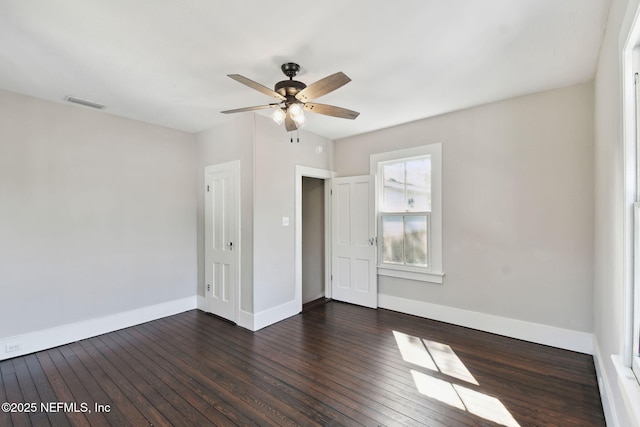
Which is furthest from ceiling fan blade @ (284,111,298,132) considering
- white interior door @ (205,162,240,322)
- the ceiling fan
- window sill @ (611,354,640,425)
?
window sill @ (611,354,640,425)

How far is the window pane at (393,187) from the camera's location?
4.08 m

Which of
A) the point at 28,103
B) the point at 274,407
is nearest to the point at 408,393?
the point at 274,407

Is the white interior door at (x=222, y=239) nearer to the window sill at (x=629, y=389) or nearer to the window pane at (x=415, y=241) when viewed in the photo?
the window pane at (x=415, y=241)

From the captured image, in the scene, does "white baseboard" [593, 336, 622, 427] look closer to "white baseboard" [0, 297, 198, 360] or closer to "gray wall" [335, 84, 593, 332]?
"gray wall" [335, 84, 593, 332]

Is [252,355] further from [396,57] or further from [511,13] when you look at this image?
[511,13]

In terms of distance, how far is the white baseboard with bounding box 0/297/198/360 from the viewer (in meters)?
2.88

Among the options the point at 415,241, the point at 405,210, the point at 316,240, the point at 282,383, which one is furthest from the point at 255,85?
the point at 316,240

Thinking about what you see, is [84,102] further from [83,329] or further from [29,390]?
[29,390]

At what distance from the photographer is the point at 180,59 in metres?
2.33

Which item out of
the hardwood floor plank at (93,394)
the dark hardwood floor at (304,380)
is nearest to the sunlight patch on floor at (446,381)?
the dark hardwood floor at (304,380)

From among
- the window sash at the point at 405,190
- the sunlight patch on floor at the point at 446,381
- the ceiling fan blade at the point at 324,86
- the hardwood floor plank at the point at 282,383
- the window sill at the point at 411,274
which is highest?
the ceiling fan blade at the point at 324,86

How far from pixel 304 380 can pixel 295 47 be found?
107 inches

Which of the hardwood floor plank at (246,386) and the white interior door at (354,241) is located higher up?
the white interior door at (354,241)

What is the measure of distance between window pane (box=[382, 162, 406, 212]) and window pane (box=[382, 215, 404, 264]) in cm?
16
